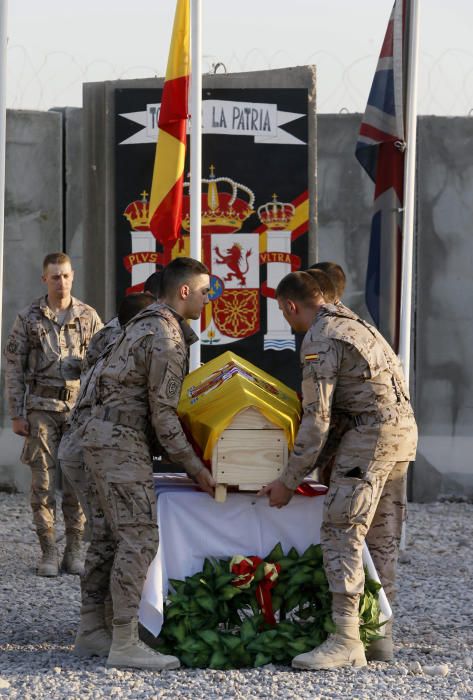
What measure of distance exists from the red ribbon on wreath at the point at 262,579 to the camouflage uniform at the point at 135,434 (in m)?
0.40

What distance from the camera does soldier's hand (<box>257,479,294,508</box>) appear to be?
5.27 m

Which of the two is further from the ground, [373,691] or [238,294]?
[238,294]

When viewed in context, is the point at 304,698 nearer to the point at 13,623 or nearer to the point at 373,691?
the point at 373,691

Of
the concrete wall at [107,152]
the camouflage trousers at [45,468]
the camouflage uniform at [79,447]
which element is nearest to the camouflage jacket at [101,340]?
the camouflage uniform at [79,447]

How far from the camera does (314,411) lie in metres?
5.20

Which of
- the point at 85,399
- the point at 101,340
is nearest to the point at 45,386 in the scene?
the point at 101,340

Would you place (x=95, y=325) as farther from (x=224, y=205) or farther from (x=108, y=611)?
(x=108, y=611)

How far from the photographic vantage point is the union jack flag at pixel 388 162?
848cm

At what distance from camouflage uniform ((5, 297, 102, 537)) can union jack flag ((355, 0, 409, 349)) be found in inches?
83.1

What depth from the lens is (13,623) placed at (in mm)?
6328

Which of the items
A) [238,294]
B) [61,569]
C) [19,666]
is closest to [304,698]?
[19,666]

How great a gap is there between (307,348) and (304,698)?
4.68 feet

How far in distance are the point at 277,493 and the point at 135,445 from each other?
630 mm

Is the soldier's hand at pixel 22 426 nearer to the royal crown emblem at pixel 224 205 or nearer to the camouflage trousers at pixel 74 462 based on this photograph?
the camouflage trousers at pixel 74 462
